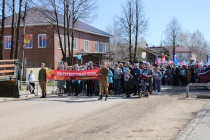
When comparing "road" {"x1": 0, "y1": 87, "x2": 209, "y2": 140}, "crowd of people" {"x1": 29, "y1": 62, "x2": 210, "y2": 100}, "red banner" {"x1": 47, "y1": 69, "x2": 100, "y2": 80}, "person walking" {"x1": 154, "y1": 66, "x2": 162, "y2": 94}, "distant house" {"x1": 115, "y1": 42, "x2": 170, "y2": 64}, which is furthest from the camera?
"distant house" {"x1": 115, "y1": 42, "x2": 170, "y2": 64}

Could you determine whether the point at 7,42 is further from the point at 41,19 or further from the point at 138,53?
the point at 138,53

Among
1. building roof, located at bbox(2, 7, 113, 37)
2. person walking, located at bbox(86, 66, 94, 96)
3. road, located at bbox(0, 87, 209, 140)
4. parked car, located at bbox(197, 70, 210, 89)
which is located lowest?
road, located at bbox(0, 87, 209, 140)

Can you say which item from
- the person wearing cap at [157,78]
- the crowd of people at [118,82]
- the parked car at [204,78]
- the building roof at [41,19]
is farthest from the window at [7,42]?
the person wearing cap at [157,78]

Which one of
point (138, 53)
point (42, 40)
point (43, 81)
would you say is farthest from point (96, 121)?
point (138, 53)

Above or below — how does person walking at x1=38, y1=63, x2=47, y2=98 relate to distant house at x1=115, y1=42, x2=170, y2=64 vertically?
below

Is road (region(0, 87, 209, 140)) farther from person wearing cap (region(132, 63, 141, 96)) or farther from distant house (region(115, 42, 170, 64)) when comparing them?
distant house (region(115, 42, 170, 64))

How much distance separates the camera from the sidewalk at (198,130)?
7.96m

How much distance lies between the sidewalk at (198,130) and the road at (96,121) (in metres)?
0.30

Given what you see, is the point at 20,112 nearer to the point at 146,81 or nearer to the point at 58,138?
the point at 58,138

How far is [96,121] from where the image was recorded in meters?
10.7

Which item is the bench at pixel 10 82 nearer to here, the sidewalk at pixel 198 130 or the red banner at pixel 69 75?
the red banner at pixel 69 75

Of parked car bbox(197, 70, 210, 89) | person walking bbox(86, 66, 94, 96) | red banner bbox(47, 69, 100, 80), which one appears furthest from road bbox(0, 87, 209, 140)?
parked car bbox(197, 70, 210, 89)

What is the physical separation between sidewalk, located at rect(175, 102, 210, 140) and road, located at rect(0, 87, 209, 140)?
0.98 feet

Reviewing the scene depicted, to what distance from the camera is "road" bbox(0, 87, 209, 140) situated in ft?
28.3
